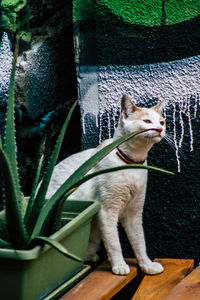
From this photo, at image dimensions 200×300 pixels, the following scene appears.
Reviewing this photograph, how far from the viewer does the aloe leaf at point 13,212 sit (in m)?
1.11

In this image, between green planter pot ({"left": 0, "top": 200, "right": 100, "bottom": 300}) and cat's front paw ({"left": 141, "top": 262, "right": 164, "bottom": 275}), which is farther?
cat's front paw ({"left": 141, "top": 262, "right": 164, "bottom": 275})

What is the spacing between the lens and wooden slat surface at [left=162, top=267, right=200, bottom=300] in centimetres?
133

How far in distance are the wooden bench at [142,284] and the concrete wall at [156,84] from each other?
194 millimetres

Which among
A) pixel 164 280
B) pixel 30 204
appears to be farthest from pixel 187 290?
pixel 30 204

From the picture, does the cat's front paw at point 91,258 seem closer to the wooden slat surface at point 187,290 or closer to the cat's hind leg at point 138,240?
the cat's hind leg at point 138,240

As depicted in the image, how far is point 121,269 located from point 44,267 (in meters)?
0.43

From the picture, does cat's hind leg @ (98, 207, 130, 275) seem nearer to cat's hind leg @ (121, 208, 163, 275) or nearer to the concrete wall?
cat's hind leg @ (121, 208, 163, 275)

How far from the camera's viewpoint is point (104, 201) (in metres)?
1.63

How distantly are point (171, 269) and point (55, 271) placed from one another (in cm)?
57

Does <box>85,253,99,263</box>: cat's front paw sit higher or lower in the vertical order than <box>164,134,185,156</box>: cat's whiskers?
lower

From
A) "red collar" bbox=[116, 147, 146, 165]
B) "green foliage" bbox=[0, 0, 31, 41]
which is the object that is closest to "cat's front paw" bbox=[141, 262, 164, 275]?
"red collar" bbox=[116, 147, 146, 165]

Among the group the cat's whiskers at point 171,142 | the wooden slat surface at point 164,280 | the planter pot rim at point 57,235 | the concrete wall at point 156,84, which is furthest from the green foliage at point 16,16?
the wooden slat surface at point 164,280

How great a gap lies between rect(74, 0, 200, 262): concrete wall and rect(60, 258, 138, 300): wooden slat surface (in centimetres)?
32

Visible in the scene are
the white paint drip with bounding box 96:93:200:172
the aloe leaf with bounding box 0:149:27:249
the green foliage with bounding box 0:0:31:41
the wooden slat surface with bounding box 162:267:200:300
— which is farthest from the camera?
the green foliage with bounding box 0:0:31:41
